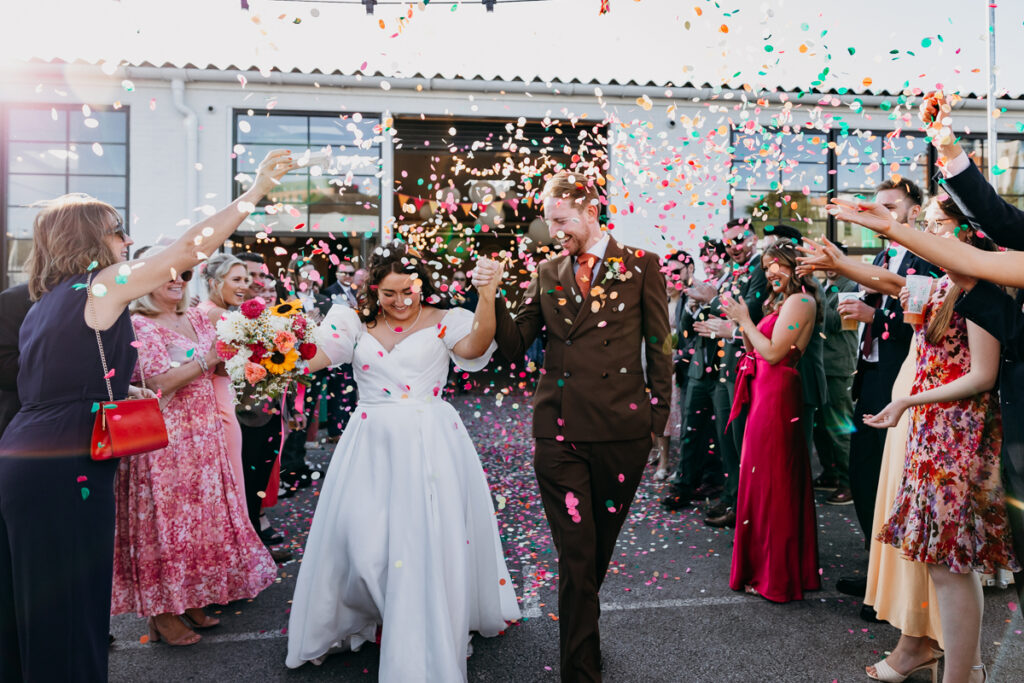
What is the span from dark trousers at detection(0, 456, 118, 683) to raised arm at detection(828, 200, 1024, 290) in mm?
2867

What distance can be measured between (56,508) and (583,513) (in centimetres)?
204

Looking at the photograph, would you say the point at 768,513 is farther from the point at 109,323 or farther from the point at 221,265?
the point at 221,265

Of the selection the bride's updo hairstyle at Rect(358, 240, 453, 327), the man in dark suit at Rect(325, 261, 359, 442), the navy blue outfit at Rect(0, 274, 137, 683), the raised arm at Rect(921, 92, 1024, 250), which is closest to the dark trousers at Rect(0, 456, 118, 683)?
the navy blue outfit at Rect(0, 274, 137, 683)

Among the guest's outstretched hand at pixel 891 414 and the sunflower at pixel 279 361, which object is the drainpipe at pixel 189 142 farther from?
the guest's outstretched hand at pixel 891 414

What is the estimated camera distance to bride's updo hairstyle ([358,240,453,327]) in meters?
3.33

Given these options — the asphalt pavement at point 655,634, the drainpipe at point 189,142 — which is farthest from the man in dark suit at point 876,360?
the drainpipe at point 189,142

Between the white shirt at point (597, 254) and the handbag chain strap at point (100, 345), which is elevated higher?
the white shirt at point (597, 254)

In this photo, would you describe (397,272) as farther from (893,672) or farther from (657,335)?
(893,672)

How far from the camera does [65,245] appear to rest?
2.56 metres

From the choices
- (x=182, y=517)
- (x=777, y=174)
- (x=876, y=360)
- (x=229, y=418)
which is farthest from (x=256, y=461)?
(x=777, y=174)

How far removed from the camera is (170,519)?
3686 mm

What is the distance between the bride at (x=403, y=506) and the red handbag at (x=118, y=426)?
88 cm

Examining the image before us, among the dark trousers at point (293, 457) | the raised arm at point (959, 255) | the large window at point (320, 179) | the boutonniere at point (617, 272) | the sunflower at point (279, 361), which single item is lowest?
the dark trousers at point (293, 457)

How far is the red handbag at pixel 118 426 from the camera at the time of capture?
2.50 metres
